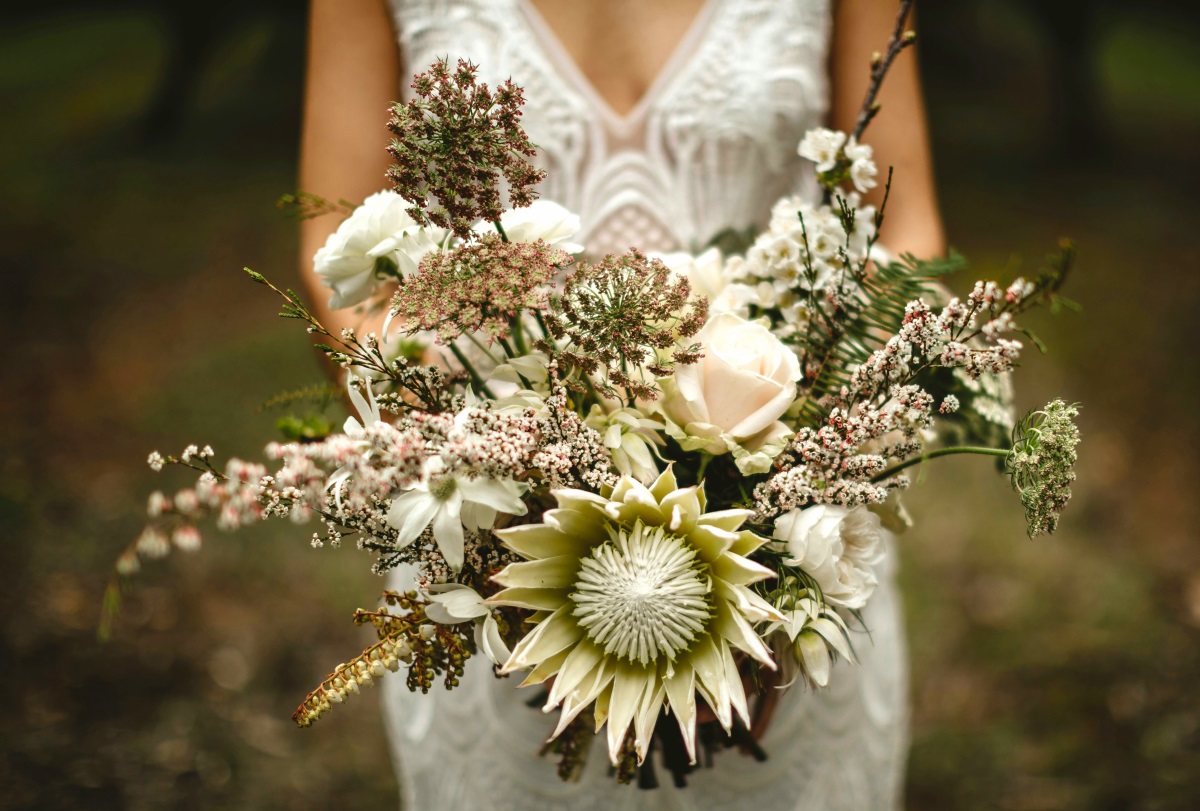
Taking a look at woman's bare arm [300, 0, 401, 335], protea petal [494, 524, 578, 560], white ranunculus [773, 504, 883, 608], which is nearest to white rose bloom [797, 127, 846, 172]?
white ranunculus [773, 504, 883, 608]

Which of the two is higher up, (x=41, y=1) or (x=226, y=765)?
(x=41, y=1)

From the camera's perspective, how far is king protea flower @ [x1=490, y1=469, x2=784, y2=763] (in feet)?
2.72

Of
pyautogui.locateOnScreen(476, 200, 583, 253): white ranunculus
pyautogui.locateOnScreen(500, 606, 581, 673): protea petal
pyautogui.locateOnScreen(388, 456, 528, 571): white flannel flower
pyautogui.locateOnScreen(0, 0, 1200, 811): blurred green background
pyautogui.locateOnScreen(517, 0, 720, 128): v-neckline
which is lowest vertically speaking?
pyautogui.locateOnScreen(0, 0, 1200, 811): blurred green background

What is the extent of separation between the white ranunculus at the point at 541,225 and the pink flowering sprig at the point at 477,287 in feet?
A: 0.21

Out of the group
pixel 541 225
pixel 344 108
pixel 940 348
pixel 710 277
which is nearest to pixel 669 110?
pixel 344 108

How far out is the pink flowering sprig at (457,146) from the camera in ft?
2.71

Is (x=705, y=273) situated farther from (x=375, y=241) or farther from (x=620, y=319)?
(x=375, y=241)

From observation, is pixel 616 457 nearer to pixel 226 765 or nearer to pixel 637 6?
pixel 637 6

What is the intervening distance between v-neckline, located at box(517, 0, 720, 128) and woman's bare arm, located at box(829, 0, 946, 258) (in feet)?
0.77

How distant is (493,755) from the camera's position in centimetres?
153

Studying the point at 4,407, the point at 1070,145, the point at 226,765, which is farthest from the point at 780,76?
the point at 1070,145

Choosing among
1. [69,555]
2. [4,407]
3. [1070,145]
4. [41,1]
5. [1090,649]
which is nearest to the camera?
[1090,649]

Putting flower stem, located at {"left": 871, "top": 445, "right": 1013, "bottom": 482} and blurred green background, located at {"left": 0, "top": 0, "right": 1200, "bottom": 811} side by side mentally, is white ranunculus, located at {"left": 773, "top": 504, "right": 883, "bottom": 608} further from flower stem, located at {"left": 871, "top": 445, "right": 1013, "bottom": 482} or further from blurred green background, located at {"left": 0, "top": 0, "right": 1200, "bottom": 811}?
blurred green background, located at {"left": 0, "top": 0, "right": 1200, "bottom": 811}

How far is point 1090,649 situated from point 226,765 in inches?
121
